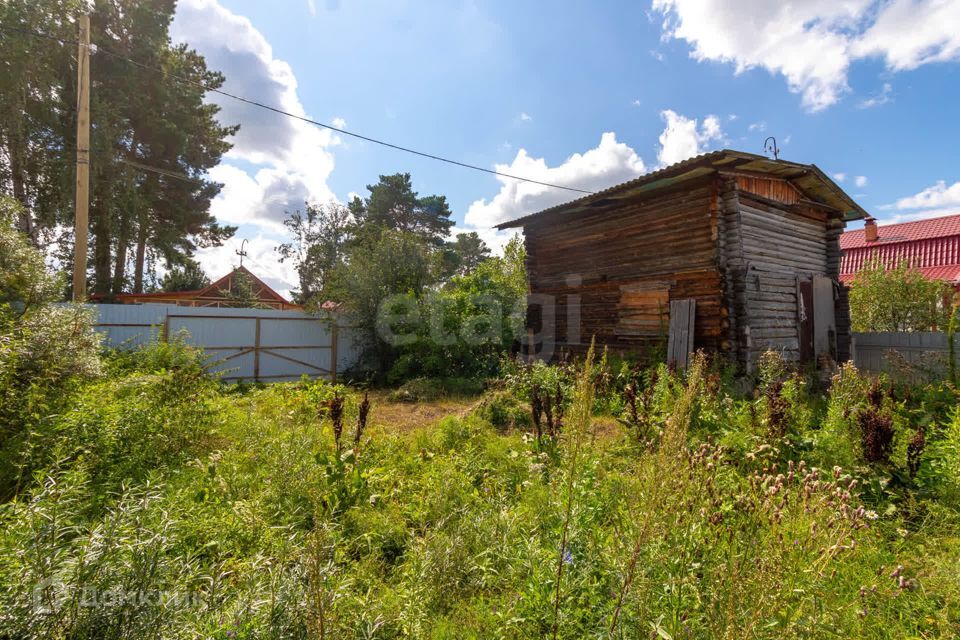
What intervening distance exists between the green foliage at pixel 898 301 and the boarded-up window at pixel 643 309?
10.4 meters

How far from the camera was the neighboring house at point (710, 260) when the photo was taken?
878 cm

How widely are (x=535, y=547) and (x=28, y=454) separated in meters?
3.80

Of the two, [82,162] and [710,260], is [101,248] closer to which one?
[82,162]

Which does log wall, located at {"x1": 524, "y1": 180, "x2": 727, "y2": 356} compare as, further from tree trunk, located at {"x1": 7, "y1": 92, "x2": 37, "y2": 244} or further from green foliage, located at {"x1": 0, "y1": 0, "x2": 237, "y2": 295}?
tree trunk, located at {"x1": 7, "y1": 92, "x2": 37, "y2": 244}

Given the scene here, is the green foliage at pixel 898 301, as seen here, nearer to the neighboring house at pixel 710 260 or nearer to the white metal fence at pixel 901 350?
the white metal fence at pixel 901 350

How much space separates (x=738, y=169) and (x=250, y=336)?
45.6 feet

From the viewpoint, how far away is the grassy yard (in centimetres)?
167

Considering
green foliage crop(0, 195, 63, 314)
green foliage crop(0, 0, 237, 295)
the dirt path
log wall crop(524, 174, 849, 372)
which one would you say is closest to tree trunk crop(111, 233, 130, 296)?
green foliage crop(0, 0, 237, 295)

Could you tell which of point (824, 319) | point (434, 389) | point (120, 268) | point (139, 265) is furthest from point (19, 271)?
point (824, 319)

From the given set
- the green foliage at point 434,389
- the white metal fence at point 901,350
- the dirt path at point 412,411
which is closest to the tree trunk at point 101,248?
the dirt path at point 412,411

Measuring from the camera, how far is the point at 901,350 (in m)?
10.7

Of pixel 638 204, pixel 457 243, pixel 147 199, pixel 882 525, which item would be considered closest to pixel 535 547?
pixel 882 525

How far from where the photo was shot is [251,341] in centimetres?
1320

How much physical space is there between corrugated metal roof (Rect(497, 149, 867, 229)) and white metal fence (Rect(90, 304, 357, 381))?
27.4ft
